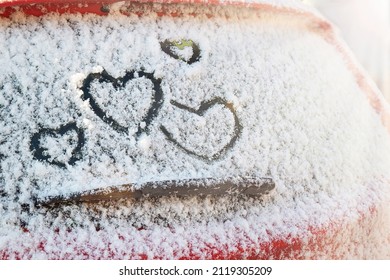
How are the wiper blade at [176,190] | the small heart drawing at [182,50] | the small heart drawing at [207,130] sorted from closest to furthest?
1. the wiper blade at [176,190]
2. the small heart drawing at [207,130]
3. the small heart drawing at [182,50]

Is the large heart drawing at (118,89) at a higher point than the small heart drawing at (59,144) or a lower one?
higher

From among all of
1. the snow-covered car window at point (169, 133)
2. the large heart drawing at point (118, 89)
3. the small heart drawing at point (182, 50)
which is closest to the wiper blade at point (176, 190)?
the snow-covered car window at point (169, 133)

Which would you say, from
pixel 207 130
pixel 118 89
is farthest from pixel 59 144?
pixel 207 130

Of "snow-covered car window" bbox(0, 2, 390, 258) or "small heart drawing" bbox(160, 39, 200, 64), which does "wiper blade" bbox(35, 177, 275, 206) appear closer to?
"snow-covered car window" bbox(0, 2, 390, 258)

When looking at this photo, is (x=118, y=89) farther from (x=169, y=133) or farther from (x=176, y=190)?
(x=176, y=190)

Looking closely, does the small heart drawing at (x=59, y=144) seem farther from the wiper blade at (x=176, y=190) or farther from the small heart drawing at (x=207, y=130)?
the small heart drawing at (x=207, y=130)
